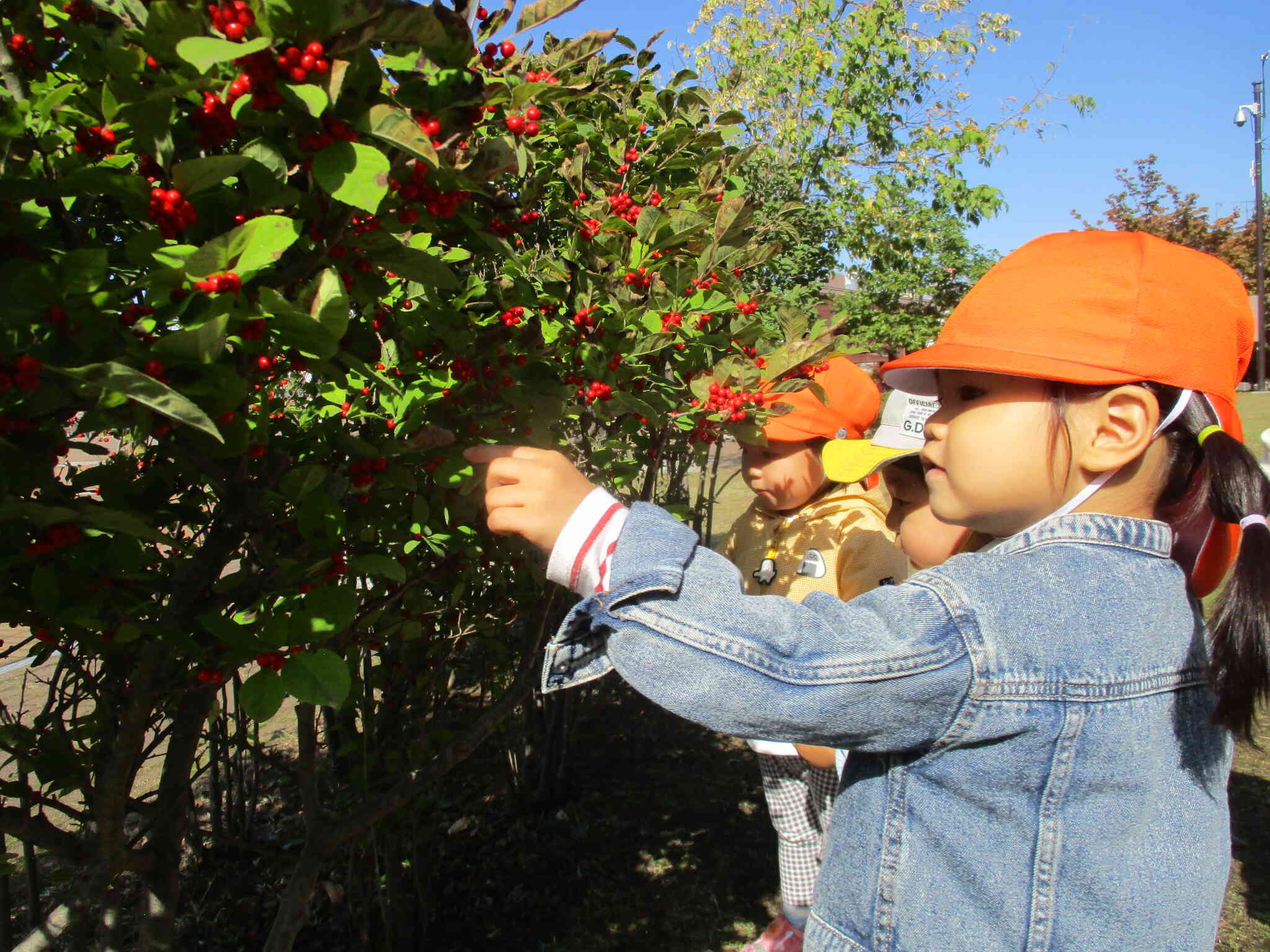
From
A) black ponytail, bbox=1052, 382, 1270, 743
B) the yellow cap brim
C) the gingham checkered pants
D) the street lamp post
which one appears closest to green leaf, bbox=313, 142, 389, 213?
black ponytail, bbox=1052, 382, 1270, 743

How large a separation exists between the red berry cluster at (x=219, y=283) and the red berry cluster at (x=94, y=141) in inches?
9.6

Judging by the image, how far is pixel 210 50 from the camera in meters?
0.73

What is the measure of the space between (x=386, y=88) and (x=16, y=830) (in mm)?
1334

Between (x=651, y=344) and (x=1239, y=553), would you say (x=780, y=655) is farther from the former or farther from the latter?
(x=651, y=344)

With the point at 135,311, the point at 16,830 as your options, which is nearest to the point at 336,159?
the point at 135,311

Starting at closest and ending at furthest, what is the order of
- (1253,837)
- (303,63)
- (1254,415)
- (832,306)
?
(303,63) < (1253,837) < (832,306) < (1254,415)

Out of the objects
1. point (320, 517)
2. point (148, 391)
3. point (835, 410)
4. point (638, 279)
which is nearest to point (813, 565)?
point (835, 410)

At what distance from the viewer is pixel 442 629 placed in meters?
2.35

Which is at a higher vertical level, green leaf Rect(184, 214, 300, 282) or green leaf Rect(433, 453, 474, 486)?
green leaf Rect(184, 214, 300, 282)

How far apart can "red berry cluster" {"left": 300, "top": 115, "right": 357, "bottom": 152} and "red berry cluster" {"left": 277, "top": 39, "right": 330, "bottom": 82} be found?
55 millimetres

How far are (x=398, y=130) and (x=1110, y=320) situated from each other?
0.89 metres

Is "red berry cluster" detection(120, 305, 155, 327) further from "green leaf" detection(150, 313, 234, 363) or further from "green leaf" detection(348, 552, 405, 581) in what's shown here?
"green leaf" detection(348, 552, 405, 581)

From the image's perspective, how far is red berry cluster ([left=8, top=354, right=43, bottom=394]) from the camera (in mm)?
865

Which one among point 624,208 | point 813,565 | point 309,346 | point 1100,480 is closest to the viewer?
point 309,346
